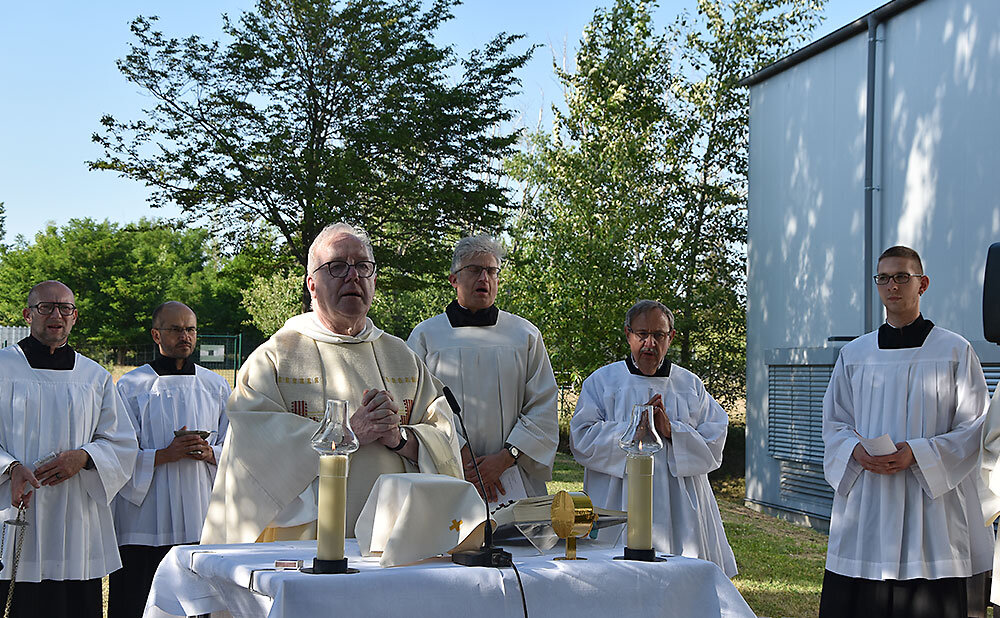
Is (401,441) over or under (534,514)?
over

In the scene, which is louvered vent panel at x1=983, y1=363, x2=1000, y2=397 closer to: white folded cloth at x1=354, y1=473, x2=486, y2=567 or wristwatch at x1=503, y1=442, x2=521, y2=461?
wristwatch at x1=503, y1=442, x2=521, y2=461

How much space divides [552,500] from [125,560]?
14.3 ft

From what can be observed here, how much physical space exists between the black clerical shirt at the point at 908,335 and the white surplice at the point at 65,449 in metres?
4.51

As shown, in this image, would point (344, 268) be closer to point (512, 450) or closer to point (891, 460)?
point (512, 450)

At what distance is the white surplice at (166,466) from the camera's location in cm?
679

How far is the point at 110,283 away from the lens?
48938mm

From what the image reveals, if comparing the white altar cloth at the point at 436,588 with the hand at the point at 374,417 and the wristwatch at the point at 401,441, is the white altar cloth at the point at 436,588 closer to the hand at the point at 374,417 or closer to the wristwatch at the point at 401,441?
the hand at the point at 374,417

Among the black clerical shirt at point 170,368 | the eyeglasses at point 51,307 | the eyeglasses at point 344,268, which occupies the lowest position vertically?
the black clerical shirt at point 170,368

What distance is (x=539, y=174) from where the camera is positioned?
62.5 feet

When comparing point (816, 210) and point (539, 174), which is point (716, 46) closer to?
point (539, 174)

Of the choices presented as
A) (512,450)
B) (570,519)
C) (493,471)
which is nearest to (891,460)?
(512,450)

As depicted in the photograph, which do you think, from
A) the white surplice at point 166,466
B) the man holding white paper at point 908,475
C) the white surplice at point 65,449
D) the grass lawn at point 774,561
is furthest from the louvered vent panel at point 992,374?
the white surplice at point 65,449

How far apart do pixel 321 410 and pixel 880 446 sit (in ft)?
10.5

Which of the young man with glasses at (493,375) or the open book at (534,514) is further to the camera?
the young man with glasses at (493,375)
